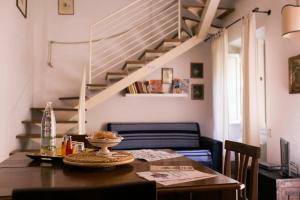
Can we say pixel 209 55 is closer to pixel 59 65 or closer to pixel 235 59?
pixel 235 59

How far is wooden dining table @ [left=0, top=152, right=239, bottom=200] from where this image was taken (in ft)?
4.00

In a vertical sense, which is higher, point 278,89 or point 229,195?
point 278,89

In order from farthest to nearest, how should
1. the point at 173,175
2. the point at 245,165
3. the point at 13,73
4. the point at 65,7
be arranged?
the point at 65,7 < the point at 13,73 < the point at 245,165 < the point at 173,175

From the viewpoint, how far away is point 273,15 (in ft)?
12.0

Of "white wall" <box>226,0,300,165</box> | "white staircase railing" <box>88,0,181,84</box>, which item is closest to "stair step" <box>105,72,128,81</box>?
"white staircase railing" <box>88,0,181,84</box>

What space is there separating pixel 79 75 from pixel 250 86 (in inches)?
110

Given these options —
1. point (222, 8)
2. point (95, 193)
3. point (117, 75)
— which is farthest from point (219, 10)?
point (95, 193)

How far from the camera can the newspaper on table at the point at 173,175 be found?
1.32 meters

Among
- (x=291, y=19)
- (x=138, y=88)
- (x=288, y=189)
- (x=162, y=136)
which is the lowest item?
(x=288, y=189)

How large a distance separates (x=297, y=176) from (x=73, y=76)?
363 cm

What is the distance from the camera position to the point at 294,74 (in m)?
A: 3.23

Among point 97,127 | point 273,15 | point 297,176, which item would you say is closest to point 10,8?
point 97,127

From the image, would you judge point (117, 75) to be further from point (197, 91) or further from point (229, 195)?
point (229, 195)

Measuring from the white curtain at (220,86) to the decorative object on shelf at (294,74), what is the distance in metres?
1.26
